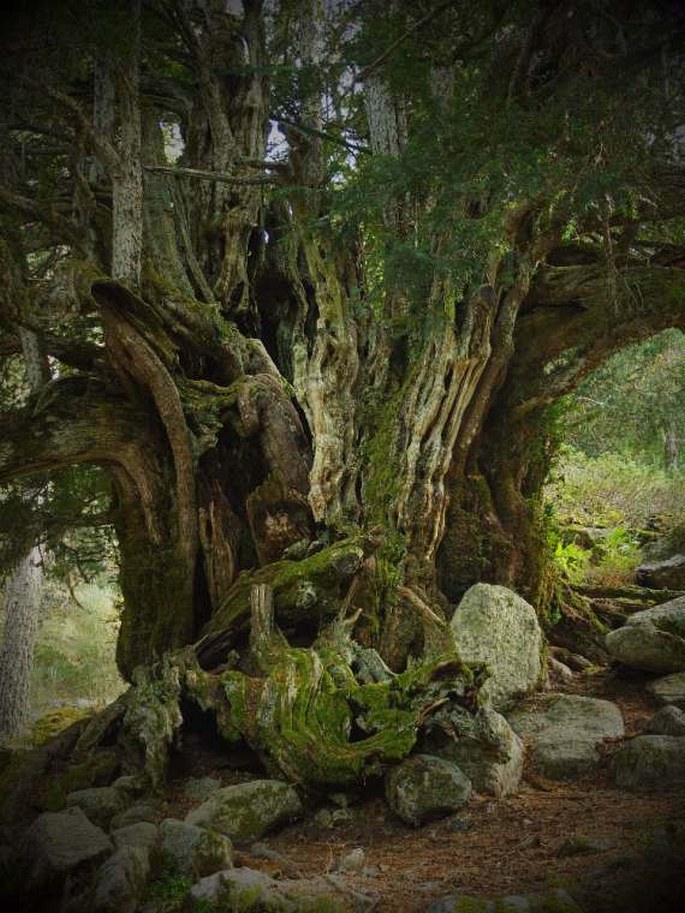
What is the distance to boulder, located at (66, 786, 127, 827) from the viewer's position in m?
4.35

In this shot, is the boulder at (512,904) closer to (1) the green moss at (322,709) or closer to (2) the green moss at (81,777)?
(1) the green moss at (322,709)

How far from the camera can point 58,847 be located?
3199 mm

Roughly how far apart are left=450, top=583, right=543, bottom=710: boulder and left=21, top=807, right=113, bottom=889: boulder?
3685 millimetres

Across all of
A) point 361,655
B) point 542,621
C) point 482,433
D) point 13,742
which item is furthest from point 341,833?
point 13,742

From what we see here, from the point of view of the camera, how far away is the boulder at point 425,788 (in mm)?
4219

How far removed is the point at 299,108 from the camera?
8242 mm

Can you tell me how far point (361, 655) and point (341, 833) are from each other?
1.51m

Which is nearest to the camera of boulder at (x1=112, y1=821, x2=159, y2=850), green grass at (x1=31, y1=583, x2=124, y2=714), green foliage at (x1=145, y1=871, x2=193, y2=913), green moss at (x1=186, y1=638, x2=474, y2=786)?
green foliage at (x1=145, y1=871, x2=193, y2=913)

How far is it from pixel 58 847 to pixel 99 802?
1.38m

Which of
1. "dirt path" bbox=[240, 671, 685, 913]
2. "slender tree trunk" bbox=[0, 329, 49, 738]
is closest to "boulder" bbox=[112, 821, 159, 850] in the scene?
"dirt path" bbox=[240, 671, 685, 913]

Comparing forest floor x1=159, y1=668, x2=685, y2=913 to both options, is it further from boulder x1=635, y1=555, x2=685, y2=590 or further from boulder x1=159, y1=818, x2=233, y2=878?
boulder x1=635, y1=555, x2=685, y2=590

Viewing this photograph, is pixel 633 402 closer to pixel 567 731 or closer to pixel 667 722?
pixel 667 722

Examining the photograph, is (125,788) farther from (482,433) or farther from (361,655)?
(482,433)

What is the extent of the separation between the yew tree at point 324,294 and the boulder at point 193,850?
1541mm
